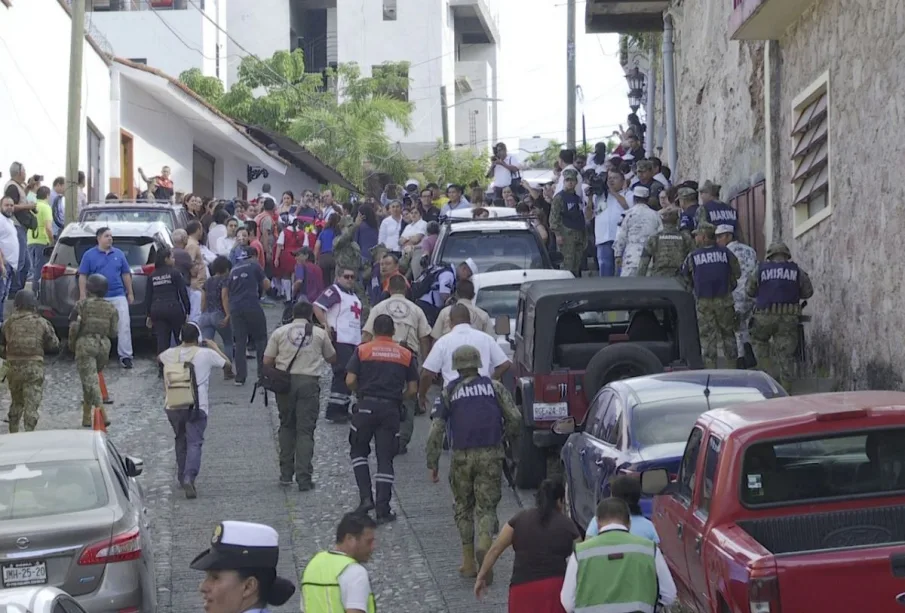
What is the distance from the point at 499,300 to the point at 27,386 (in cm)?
522

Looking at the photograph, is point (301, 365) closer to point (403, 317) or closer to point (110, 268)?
point (403, 317)

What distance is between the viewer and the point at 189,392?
538 inches

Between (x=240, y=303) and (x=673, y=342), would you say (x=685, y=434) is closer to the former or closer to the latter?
(x=673, y=342)

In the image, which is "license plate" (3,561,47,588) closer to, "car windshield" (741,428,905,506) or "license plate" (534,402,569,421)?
"car windshield" (741,428,905,506)

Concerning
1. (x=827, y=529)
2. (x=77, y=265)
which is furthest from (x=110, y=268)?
(x=827, y=529)

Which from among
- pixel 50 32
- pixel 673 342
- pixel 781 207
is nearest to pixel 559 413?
pixel 673 342

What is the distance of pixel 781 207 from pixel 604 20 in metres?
10.8

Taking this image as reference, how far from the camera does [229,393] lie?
18938 mm

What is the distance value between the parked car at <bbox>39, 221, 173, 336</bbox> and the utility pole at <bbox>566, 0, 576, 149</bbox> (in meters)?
20.1

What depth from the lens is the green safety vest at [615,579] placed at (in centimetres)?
700

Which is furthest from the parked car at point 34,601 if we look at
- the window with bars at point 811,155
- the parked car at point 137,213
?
the parked car at point 137,213

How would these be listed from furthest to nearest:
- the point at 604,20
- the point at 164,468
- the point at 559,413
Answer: the point at 604,20 → the point at 164,468 → the point at 559,413

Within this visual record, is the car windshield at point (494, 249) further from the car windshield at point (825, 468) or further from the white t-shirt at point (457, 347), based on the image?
the car windshield at point (825, 468)

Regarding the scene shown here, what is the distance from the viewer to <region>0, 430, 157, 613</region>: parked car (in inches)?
356
